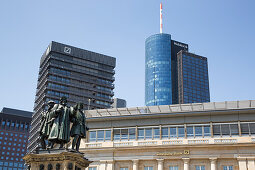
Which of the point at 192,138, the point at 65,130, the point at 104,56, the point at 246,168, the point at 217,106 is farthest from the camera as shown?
the point at 104,56

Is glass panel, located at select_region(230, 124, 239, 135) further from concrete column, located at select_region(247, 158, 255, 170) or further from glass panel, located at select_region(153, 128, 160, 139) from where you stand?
glass panel, located at select_region(153, 128, 160, 139)

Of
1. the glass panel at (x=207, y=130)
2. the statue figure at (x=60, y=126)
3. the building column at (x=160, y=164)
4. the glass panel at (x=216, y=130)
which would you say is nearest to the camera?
the statue figure at (x=60, y=126)

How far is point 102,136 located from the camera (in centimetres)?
6306

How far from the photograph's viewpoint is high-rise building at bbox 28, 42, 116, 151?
16812 centimetres

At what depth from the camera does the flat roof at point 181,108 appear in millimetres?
61906

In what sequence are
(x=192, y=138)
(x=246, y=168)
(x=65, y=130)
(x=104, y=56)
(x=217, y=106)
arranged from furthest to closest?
(x=104, y=56) < (x=217, y=106) < (x=192, y=138) < (x=246, y=168) < (x=65, y=130)

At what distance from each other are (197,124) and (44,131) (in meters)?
35.3

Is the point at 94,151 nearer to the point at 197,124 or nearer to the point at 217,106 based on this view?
the point at 197,124

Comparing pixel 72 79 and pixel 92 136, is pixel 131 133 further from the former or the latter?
pixel 72 79

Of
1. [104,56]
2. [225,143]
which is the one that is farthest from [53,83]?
[225,143]

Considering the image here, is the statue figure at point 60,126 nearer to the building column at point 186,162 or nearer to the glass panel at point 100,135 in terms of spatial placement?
the building column at point 186,162

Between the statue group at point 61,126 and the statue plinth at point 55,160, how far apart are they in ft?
3.14

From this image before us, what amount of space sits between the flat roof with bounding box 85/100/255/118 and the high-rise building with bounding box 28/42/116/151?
99.2 metres

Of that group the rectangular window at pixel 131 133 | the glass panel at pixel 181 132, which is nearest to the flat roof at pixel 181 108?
the glass panel at pixel 181 132
